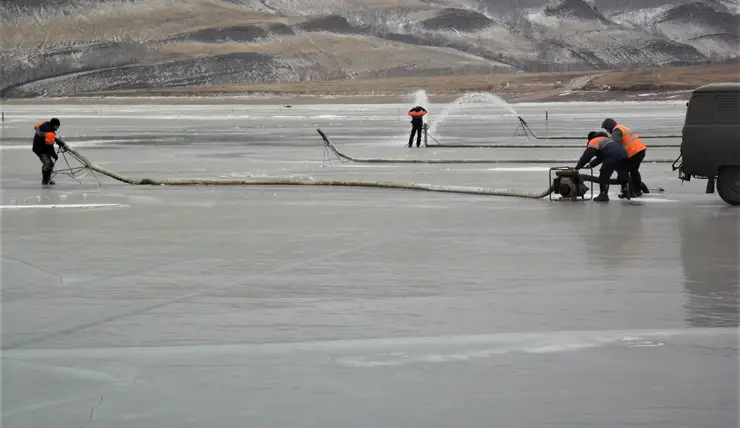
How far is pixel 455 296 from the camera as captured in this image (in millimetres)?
11945

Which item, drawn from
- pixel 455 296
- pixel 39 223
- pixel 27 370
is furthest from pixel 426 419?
pixel 39 223

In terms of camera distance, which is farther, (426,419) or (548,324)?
(548,324)

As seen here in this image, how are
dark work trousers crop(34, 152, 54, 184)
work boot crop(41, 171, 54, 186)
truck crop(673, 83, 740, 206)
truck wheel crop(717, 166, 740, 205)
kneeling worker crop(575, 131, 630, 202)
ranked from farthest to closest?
work boot crop(41, 171, 54, 186)
dark work trousers crop(34, 152, 54, 184)
kneeling worker crop(575, 131, 630, 202)
truck wheel crop(717, 166, 740, 205)
truck crop(673, 83, 740, 206)

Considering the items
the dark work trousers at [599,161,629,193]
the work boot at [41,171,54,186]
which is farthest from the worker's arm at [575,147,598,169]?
the work boot at [41,171,54,186]

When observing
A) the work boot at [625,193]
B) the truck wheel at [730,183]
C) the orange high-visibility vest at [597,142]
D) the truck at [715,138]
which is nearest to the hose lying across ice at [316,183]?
the work boot at [625,193]

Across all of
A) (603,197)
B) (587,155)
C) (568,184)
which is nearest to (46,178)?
(568,184)

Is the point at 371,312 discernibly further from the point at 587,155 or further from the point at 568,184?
the point at 568,184

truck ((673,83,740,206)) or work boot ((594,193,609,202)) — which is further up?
truck ((673,83,740,206))

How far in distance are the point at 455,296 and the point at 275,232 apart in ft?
20.3

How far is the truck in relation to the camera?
66.2ft

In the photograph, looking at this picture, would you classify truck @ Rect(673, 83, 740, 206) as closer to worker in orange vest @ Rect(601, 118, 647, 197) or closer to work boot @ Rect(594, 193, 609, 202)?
worker in orange vest @ Rect(601, 118, 647, 197)

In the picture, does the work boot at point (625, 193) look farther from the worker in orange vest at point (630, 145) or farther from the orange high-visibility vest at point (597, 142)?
the orange high-visibility vest at point (597, 142)

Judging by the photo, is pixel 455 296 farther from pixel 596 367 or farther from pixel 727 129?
pixel 727 129

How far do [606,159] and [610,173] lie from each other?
335mm
